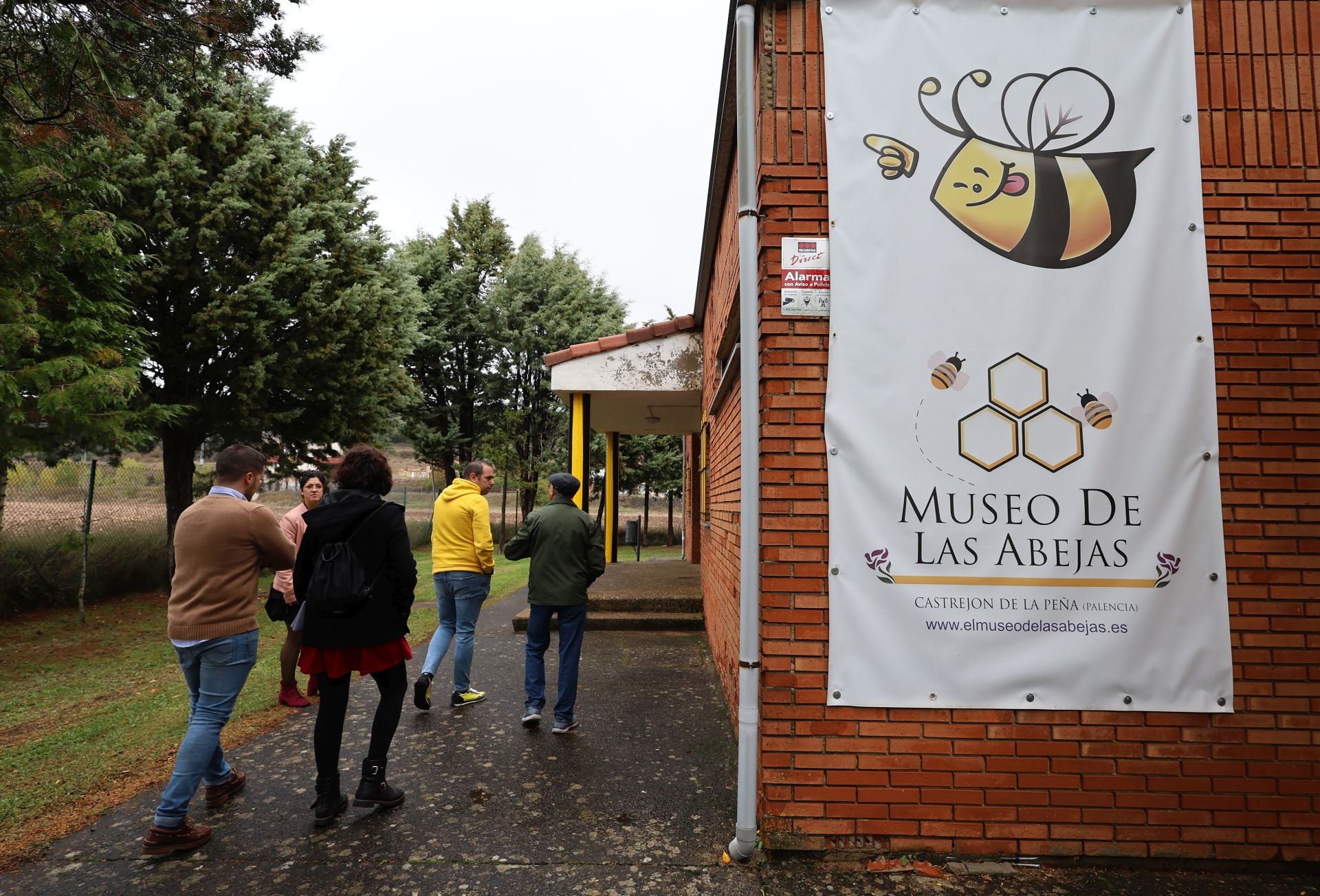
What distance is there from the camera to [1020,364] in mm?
3219

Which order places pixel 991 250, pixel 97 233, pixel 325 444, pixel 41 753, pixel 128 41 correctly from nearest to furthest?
pixel 991 250 < pixel 41 753 < pixel 128 41 < pixel 97 233 < pixel 325 444

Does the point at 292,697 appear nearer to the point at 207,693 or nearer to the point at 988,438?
the point at 207,693

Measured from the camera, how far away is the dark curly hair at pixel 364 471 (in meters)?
3.69

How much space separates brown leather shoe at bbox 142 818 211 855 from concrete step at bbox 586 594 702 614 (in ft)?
17.1

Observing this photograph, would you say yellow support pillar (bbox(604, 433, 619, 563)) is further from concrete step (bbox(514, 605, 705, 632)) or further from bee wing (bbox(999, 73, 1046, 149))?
bee wing (bbox(999, 73, 1046, 149))

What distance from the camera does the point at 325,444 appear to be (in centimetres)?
1284

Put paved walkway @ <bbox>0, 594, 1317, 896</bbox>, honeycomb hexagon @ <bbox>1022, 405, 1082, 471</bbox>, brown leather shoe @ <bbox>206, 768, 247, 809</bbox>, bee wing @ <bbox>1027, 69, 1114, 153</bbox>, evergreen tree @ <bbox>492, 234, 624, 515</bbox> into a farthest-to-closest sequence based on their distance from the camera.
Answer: evergreen tree @ <bbox>492, 234, 624, 515</bbox> < brown leather shoe @ <bbox>206, 768, 247, 809</bbox> < bee wing @ <bbox>1027, 69, 1114, 153</bbox> < honeycomb hexagon @ <bbox>1022, 405, 1082, 471</bbox> < paved walkway @ <bbox>0, 594, 1317, 896</bbox>

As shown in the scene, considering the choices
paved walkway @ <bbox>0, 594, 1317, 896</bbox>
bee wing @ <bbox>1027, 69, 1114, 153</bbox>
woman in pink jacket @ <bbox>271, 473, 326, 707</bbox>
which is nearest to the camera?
paved walkway @ <bbox>0, 594, 1317, 896</bbox>

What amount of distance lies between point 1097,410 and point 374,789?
3871 millimetres

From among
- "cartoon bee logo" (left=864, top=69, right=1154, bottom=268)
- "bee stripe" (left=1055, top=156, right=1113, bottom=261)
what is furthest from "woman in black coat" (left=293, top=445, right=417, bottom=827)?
"bee stripe" (left=1055, top=156, right=1113, bottom=261)

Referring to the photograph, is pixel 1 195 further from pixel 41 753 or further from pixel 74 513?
pixel 74 513

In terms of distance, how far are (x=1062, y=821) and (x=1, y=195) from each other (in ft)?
27.5

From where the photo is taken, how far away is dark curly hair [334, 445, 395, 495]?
369 cm

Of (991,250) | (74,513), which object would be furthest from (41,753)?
(74,513)
